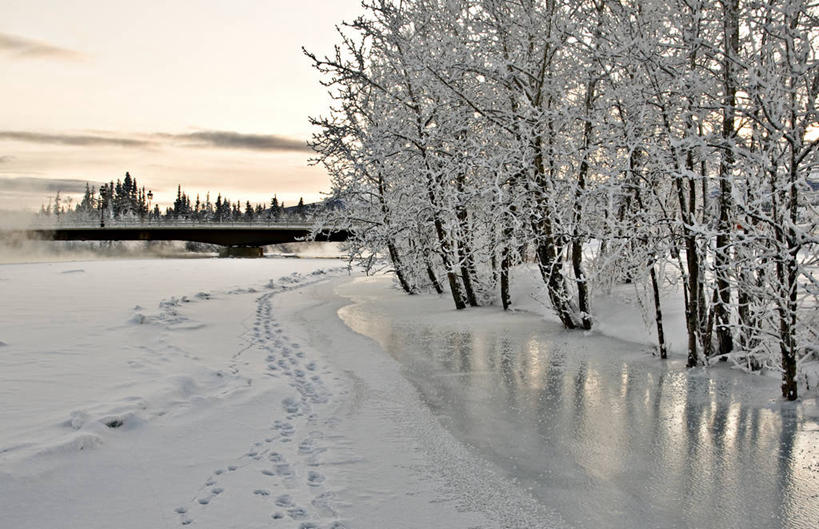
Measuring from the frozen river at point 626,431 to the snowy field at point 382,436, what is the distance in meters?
0.02

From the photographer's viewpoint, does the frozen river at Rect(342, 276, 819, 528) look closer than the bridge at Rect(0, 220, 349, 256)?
Yes

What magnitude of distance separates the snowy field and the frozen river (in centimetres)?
2

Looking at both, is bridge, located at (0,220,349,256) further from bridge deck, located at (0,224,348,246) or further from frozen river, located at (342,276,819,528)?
frozen river, located at (342,276,819,528)

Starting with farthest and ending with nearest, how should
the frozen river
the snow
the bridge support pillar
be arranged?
the bridge support pillar
the frozen river
the snow

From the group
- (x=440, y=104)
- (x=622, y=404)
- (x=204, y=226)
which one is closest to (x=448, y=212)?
(x=440, y=104)

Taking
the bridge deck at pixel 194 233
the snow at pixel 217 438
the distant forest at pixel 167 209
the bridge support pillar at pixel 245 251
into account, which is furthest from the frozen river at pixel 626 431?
the distant forest at pixel 167 209

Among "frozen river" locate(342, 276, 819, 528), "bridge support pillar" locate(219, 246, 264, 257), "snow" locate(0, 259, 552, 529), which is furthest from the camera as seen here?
"bridge support pillar" locate(219, 246, 264, 257)

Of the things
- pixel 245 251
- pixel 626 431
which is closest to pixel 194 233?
pixel 245 251

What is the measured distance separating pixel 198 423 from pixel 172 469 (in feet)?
3.82

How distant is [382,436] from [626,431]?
2.35 m

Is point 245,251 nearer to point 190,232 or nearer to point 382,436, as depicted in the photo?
point 190,232

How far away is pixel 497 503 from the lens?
408 centimetres

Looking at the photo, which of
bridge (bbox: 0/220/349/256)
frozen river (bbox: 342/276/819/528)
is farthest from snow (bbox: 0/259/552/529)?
bridge (bbox: 0/220/349/256)

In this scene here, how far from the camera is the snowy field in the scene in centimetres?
394
